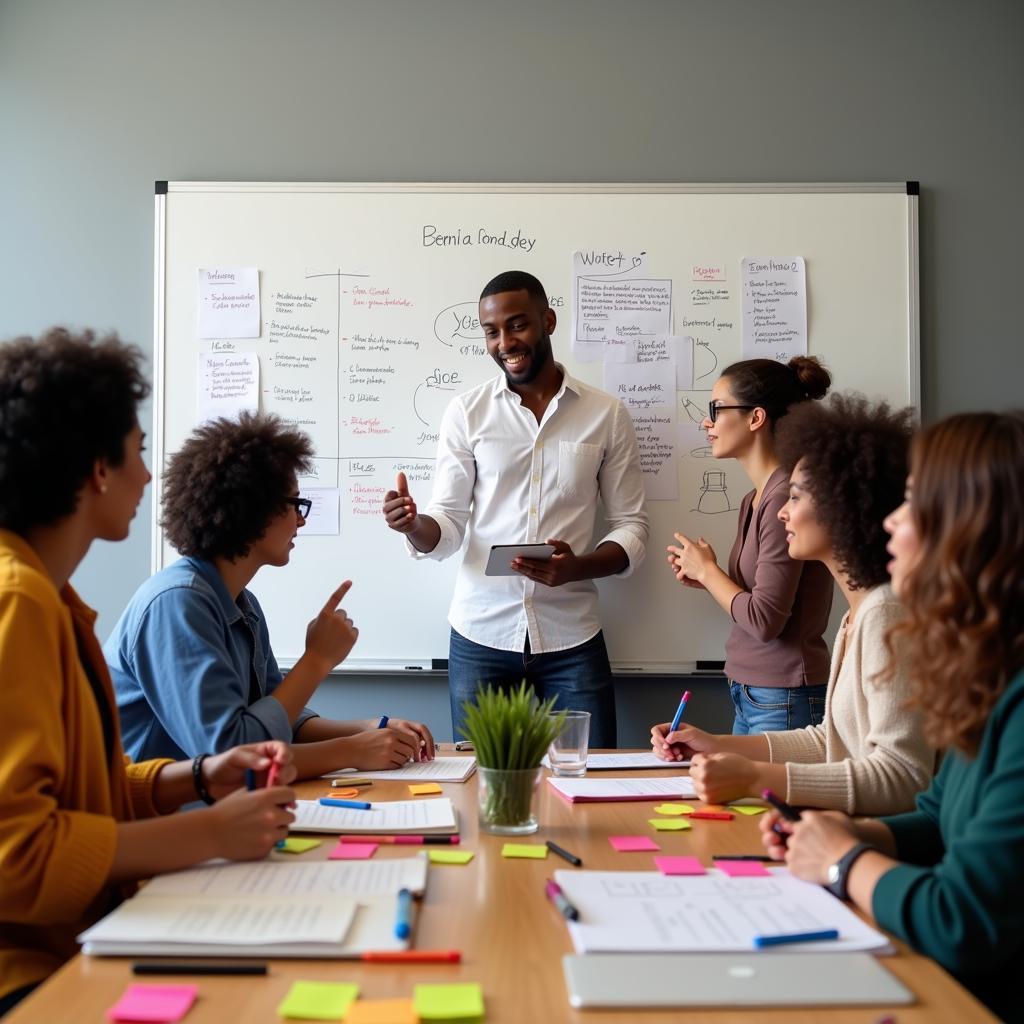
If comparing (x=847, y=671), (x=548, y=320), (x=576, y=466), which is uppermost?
(x=548, y=320)

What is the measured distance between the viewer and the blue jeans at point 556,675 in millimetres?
3010

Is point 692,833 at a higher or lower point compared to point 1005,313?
lower

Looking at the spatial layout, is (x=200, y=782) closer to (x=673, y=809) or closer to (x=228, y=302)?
(x=673, y=809)

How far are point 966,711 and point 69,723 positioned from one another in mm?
1077

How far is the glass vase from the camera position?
1463mm

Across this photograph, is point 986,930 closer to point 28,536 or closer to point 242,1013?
point 242,1013

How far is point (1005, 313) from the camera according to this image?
3.34 meters

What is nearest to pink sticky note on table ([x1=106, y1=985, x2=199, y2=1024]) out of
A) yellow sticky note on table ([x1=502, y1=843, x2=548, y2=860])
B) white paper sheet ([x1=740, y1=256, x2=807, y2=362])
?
yellow sticky note on table ([x1=502, y1=843, x2=548, y2=860])

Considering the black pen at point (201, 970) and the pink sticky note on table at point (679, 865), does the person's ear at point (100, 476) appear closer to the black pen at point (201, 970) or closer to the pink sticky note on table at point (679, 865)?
the black pen at point (201, 970)

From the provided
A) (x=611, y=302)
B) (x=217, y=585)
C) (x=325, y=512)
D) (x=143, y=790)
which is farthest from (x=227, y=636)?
(x=611, y=302)

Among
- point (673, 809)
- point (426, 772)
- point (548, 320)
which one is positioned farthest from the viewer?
point (548, 320)

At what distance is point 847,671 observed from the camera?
5.83 ft

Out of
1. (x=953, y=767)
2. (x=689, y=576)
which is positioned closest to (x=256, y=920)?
(x=953, y=767)

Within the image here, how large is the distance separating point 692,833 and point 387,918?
55 cm
